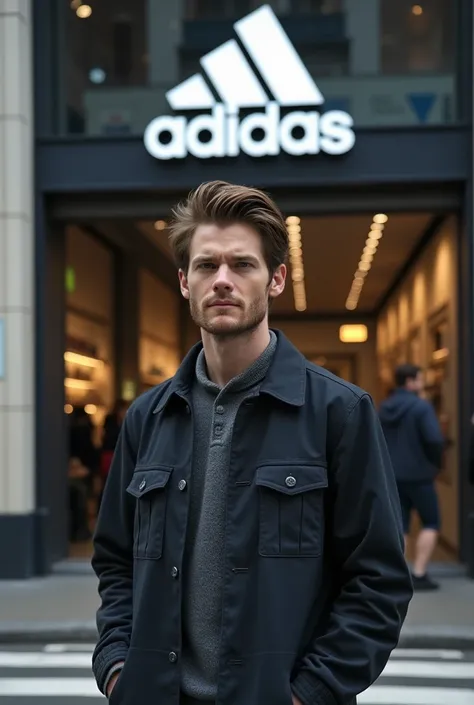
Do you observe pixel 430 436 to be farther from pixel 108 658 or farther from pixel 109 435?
pixel 108 658

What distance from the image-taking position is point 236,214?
2.20 metres

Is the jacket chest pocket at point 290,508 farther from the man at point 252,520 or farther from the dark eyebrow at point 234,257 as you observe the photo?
the dark eyebrow at point 234,257

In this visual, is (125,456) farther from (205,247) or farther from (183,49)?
(183,49)

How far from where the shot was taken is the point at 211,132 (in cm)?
984

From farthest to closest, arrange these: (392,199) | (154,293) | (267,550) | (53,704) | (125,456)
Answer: (154,293), (392,199), (53,704), (125,456), (267,550)

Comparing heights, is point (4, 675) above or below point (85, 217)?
below

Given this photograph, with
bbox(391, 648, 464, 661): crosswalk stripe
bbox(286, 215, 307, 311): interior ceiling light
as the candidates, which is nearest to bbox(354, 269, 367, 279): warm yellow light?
bbox(286, 215, 307, 311): interior ceiling light

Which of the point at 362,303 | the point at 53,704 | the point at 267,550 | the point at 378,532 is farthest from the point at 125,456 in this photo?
the point at 362,303

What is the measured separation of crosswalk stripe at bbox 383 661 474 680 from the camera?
6.21 m

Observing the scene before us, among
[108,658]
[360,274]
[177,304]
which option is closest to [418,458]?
[108,658]

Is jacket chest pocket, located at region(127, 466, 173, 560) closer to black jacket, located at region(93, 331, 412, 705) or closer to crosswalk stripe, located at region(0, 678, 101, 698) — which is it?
black jacket, located at region(93, 331, 412, 705)

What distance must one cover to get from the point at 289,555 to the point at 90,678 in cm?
450

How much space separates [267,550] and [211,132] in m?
8.24

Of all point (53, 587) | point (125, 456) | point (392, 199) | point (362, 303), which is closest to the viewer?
point (125, 456)
